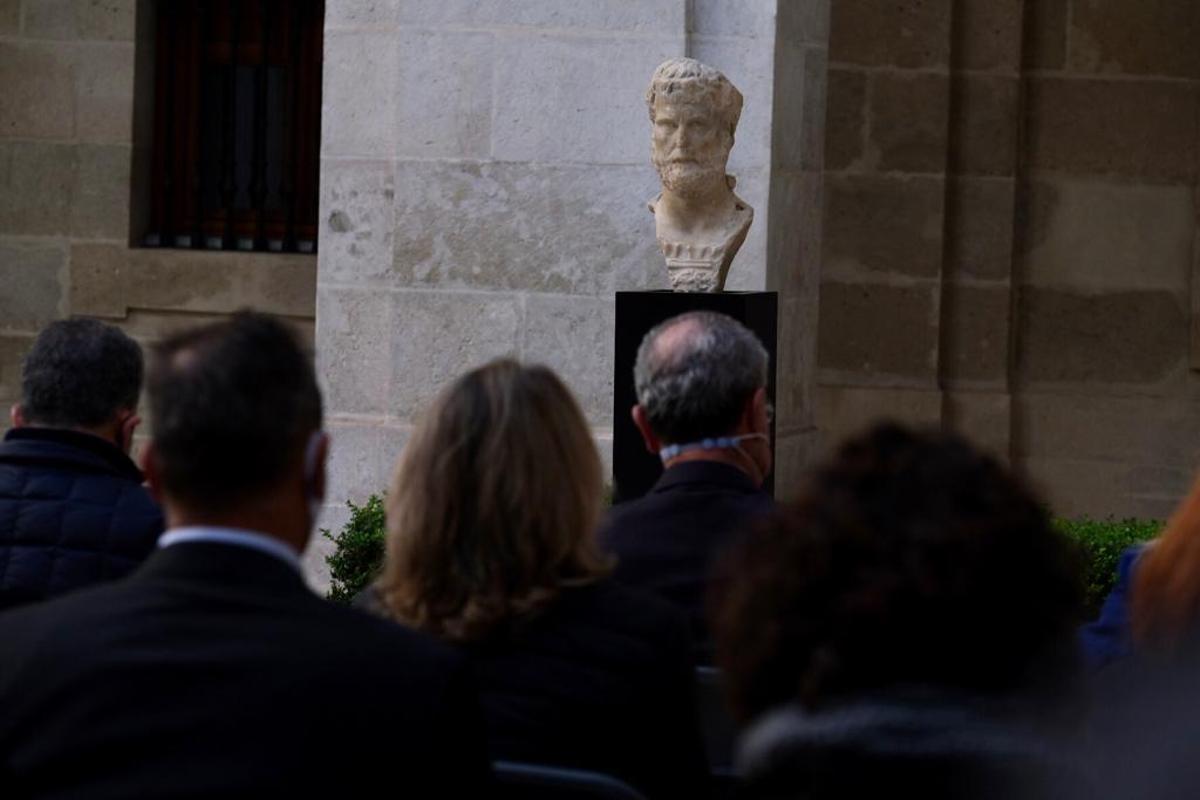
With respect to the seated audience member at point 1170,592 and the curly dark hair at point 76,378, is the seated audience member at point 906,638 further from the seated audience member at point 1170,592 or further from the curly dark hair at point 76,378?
the curly dark hair at point 76,378

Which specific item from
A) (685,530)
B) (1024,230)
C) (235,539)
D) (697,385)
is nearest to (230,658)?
(235,539)

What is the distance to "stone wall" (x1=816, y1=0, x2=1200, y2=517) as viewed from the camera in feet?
29.5

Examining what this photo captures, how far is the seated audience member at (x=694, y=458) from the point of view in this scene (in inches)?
126

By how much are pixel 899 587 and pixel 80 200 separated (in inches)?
334

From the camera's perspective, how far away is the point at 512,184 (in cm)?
728

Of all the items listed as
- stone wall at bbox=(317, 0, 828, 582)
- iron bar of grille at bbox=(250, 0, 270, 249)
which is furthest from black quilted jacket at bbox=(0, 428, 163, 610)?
iron bar of grille at bbox=(250, 0, 270, 249)

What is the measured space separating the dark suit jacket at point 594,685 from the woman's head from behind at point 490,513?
0.03m

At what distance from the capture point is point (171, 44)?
9570mm

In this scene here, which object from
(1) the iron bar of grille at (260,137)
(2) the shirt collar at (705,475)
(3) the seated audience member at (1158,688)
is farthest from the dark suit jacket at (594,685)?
(1) the iron bar of grille at (260,137)

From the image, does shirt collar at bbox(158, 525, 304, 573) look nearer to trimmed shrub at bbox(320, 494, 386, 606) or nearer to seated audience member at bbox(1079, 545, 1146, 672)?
→ seated audience member at bbox(1079, 545, 1146, 672)

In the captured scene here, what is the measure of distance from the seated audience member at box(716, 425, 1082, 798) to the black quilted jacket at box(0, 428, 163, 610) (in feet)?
7.19

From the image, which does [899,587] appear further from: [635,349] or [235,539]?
[635,349]

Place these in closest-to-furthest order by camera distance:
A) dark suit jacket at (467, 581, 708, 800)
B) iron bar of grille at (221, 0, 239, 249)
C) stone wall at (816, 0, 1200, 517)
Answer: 1. dark suit jacket at (467, 581, 708, 800)
2. stone wall at (816, 0, 1200, 517)
3. iron bar of grille at (221, 0, 239, 249)

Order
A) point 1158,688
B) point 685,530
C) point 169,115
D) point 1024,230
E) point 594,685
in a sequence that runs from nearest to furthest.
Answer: point 1158,688 < point 594,685 < point 685,530 < point 1024,230 < point 169,115
